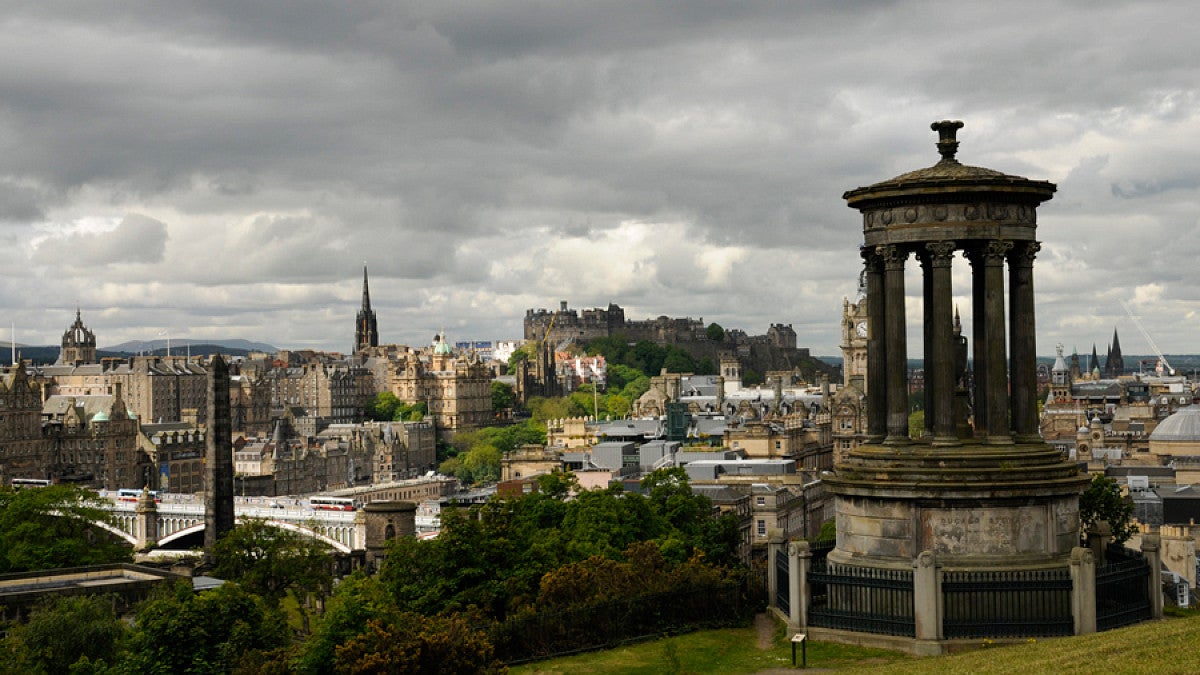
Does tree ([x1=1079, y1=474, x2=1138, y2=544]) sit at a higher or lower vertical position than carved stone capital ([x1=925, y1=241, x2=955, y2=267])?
lower

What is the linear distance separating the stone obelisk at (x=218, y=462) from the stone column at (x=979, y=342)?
254 ft

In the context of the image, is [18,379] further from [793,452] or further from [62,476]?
[793,452]

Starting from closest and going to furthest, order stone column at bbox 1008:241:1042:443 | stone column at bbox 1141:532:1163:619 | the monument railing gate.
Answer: the monument railing gate, stone column at bbox 1141:532:1163:619, stone column at bbox 1008:241:1042:443

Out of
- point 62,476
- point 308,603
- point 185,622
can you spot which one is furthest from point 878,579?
point 62,476

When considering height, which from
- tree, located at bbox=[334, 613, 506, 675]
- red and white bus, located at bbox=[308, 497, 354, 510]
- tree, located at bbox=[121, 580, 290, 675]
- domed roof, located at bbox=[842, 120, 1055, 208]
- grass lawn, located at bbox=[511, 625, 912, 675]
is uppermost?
domed roof, located at bbox=[842, 120, 1055, 208]

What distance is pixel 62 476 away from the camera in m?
193

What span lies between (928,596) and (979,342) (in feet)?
22.9

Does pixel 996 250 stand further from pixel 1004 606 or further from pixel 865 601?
pixel 865 601

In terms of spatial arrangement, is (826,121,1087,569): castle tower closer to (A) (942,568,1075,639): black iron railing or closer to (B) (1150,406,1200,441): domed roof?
(A) (942,568,1075,639): black iron railing

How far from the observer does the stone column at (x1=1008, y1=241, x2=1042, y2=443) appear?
117 feet

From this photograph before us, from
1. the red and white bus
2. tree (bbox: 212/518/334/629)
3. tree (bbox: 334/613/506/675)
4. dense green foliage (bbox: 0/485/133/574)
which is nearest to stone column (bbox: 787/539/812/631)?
tree (bbox: 334/613/506/675)

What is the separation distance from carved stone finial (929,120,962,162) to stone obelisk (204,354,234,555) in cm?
7715

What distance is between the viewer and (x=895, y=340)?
117 ft

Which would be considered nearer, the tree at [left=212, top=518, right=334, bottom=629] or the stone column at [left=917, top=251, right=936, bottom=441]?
the stone column at [left=917, top=251, right=936, bottom=441]
